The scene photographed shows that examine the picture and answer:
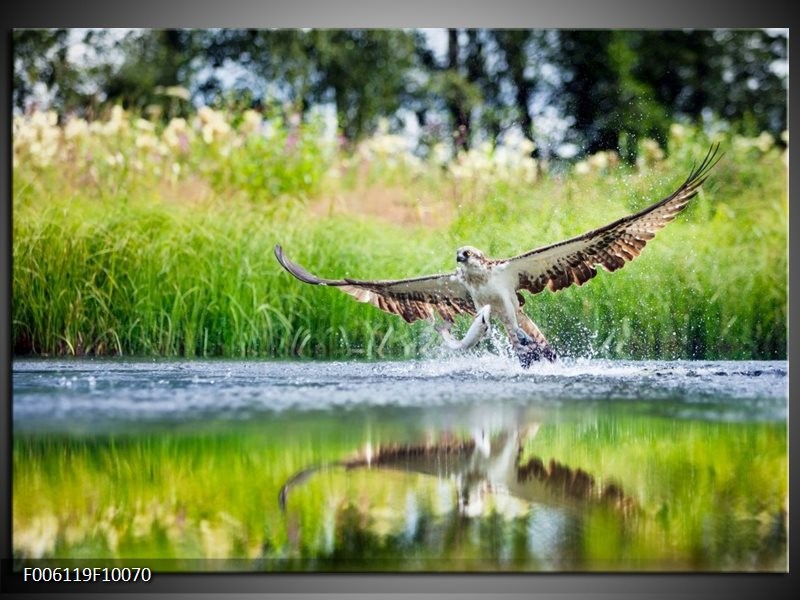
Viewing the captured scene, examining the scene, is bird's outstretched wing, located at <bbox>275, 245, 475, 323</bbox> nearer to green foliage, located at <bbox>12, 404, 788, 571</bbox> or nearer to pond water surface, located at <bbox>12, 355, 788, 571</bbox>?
pond water surface, located at <bbox>12, 355, 788, 571</bbox>

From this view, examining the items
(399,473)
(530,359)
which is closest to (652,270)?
(530,359)

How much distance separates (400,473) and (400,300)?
813 mm

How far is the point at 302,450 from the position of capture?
11.6ft

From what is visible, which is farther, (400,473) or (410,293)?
(410,293)

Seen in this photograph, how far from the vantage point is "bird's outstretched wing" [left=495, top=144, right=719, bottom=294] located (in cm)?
390

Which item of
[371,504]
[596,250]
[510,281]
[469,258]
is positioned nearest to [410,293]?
[469,258]

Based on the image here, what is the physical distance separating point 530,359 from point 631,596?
1.00m

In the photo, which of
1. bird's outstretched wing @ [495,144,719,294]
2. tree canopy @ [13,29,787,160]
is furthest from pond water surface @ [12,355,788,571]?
tree canopy @ [13,29,787,160]

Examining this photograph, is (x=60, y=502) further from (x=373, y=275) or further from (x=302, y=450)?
(x=373, y=275)

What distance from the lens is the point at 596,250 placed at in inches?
157

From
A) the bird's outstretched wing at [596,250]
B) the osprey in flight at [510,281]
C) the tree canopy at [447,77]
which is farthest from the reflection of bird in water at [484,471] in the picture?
the tree canopy at [447,77]

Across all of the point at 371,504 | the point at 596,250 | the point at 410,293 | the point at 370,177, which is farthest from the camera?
the point at 370,177

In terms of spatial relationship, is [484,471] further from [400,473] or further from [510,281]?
[510,281]

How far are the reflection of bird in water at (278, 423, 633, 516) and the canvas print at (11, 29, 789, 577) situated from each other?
0.03 ft
